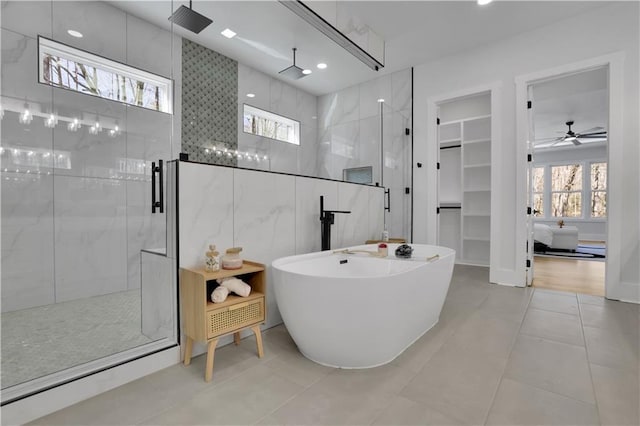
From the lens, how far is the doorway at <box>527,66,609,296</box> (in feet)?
12.5

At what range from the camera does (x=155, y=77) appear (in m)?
2.96

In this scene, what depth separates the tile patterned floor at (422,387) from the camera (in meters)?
1.32

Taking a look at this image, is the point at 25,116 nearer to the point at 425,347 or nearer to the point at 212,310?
the point at 212,310

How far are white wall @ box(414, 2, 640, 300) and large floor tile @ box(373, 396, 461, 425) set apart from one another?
300 centimetres

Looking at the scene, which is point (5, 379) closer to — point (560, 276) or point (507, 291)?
point (507, 291)

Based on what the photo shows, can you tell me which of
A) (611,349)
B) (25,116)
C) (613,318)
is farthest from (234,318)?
(613,318)

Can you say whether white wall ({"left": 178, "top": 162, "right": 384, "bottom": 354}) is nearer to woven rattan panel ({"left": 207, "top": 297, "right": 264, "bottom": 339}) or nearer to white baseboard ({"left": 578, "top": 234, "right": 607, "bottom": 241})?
woven rattan panel ({"left": 207, "top": 297, "right": 264, "bottom": 339})

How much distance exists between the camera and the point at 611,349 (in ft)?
6.48

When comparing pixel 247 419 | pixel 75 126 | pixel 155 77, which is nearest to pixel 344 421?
pixel 247 419

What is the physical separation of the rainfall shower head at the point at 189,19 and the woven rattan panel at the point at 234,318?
2687mm

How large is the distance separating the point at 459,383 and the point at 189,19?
363cm

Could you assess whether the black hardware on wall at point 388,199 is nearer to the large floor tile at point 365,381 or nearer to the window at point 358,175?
the window at point 358,175

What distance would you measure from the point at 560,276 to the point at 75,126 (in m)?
5.73

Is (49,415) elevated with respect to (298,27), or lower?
lower
